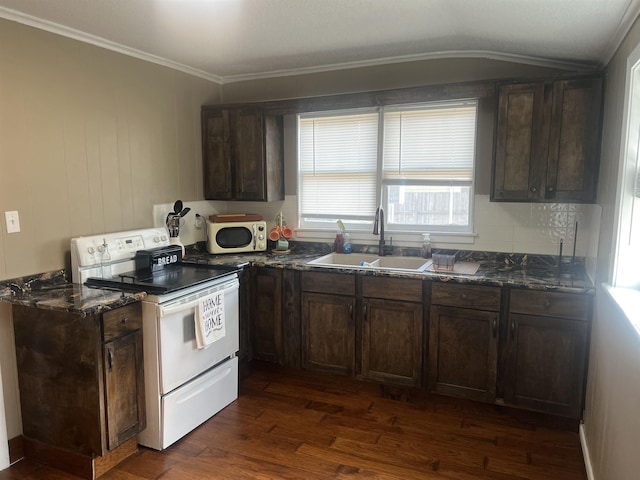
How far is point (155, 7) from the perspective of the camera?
238 centimetres

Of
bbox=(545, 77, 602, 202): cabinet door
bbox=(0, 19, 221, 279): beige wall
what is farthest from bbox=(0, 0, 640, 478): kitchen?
bbox=(545, 77, 602, 202): cabinet door

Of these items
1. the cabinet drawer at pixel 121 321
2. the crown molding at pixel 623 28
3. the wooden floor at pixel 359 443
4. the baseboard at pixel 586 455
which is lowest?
the wooden floor at pixel 359 443

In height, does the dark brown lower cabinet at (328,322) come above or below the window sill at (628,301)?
below

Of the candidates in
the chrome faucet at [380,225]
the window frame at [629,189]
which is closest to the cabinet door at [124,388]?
the chrome faucet at [380,225]

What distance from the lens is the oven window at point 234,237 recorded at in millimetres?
3791

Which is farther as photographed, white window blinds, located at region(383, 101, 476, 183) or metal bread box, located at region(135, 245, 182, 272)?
white window blinds, located at region(383, 101, 476, 183)

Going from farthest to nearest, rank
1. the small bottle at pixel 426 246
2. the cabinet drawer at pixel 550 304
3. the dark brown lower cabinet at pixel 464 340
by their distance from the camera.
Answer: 1. the small bottle at pixel 426 246
2. the dark brown lower cabinet at pixel 464 340
3. the cabinet drawer at pixel 550 304

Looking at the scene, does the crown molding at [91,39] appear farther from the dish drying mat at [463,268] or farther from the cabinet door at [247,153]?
the dish drying mat at [463,268]

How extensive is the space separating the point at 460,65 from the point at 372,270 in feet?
5.36

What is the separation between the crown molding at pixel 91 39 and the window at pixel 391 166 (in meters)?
1.02

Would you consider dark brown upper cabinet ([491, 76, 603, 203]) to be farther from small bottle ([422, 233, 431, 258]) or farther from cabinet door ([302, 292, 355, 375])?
cabinet door ([302, 292, 355, 375])

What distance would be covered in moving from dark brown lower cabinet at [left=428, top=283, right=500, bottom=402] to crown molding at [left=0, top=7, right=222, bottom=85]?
8.51ft

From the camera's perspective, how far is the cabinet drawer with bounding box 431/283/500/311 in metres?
2.85

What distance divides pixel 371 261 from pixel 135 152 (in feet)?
6.35
